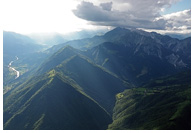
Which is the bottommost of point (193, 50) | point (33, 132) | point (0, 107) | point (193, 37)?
point (33, 132)

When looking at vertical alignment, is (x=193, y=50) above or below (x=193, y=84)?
above

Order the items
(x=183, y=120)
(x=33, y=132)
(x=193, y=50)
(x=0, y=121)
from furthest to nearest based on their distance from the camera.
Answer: (x=183, y=120) < (x=193, y=50) < (x=0, y=121) < (x=33, y=132)

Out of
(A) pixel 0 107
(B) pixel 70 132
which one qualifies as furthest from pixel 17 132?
(B) pixel 70 132

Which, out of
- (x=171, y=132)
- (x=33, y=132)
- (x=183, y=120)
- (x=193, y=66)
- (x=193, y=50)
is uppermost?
(x=193, y=50)

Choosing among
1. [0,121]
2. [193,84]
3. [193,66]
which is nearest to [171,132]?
[193,84]

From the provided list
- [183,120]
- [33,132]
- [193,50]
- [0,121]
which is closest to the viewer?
[33,132]

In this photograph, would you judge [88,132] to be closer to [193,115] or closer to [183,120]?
[193,115]

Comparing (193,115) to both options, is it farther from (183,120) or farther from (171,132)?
(183,120)

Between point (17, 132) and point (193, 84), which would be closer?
point (17, 132)

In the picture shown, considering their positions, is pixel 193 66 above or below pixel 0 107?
above
